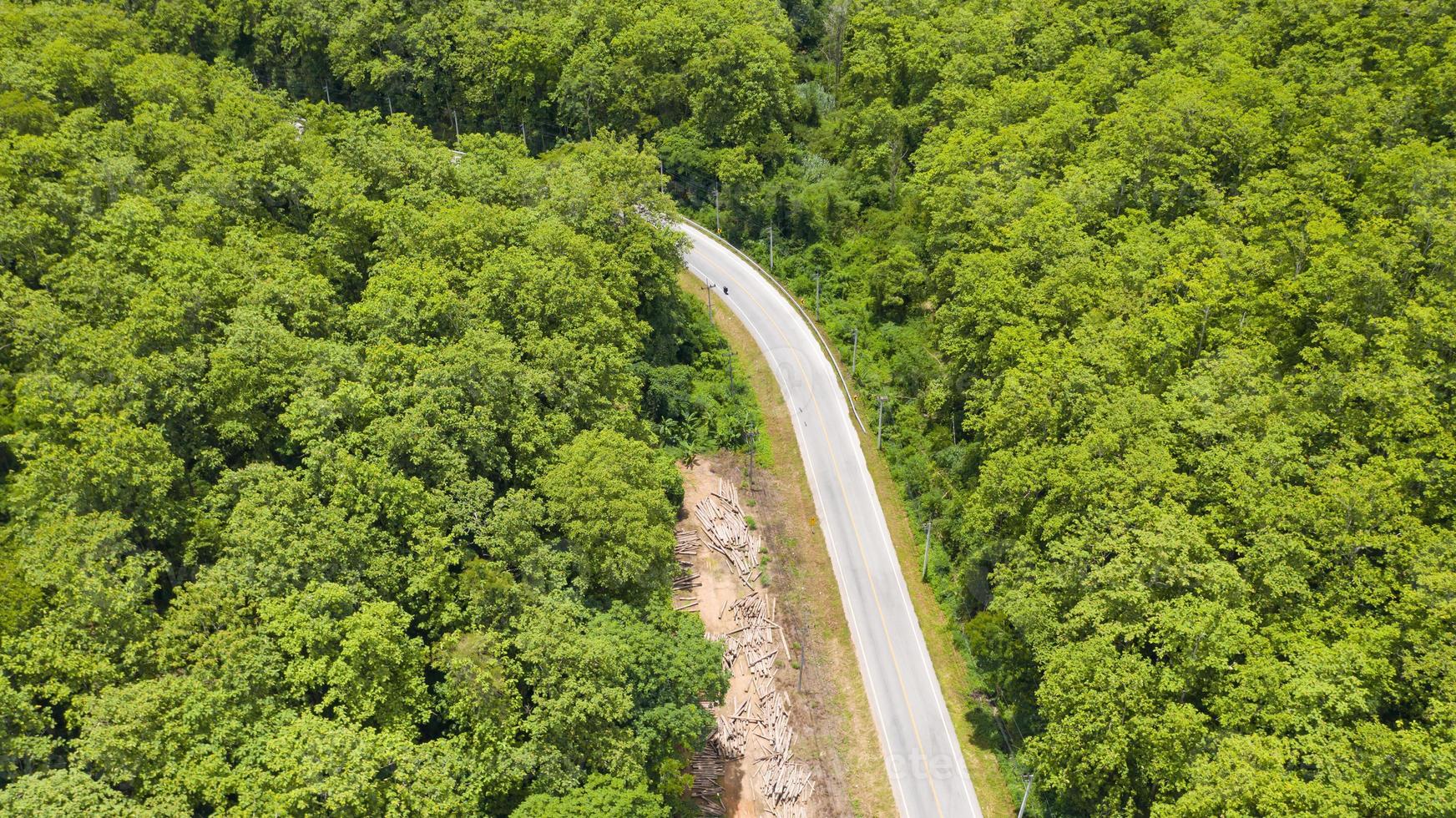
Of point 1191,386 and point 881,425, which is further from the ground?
point 1191,386

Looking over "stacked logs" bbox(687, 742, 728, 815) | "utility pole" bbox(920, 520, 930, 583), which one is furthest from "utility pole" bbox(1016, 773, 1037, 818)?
"stacked logs" bbox(687, 742, 728, 815)

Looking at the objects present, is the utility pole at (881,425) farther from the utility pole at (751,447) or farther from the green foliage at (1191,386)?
the utility pole at (751,447)

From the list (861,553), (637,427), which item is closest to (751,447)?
(861,553)

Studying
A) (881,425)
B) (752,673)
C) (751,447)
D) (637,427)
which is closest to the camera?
(752,673)

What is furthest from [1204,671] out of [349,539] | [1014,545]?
[349,539]

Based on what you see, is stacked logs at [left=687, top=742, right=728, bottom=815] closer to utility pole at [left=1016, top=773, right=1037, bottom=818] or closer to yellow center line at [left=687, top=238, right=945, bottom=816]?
yellow center line at [left=687, top=238, right=945, bottom=816]

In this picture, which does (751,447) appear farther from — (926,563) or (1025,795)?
(1025,795)
